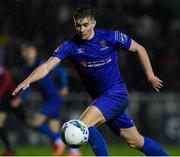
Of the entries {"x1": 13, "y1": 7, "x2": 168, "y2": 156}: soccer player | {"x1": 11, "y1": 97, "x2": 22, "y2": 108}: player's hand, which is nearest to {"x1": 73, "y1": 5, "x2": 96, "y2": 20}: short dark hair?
{"x1": 13, "y1": 7, "x2": 168, "y2": 156}: soccer player

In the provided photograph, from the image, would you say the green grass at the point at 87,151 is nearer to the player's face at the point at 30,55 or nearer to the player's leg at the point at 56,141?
the player's leg at the point at 56,141

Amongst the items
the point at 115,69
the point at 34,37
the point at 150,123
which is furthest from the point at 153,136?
the point at 115,69

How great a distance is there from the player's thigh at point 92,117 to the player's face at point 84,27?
2.43ft

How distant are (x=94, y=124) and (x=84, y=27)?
984 millimetres

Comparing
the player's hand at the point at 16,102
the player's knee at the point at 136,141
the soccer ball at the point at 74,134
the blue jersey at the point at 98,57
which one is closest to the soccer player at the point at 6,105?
the player's hand at the point at 16,102

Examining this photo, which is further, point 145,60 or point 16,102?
point 16,102

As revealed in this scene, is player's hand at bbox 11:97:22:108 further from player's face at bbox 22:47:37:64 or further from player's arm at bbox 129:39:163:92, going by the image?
player's arm at bbox 129:39:163:92

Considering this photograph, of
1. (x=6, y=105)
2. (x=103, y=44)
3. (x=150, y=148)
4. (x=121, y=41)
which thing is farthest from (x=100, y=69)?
(x=6, y=105)

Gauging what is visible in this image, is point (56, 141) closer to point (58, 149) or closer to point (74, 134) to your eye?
point (58, 149)

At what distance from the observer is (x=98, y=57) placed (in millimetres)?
8906

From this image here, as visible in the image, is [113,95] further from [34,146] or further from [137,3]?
[137,3]

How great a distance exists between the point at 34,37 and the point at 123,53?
1776mm

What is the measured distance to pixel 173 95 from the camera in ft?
51.4

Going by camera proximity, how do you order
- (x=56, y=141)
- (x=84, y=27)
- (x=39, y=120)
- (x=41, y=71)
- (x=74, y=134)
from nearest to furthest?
(x=74, y=134) → (x=41, y=71) → (x=84, y=27) → (x=56, y=141) → (x=39, y=120)
